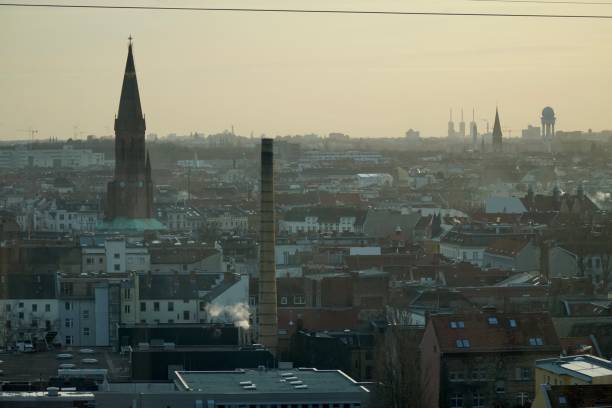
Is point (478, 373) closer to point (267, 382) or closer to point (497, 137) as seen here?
point (267, 382)

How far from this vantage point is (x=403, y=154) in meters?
92.0

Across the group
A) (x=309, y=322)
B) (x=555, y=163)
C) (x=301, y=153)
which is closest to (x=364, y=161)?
(x=301, y=153)

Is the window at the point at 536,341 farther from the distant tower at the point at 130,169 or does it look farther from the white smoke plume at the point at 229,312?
the distant tower at the point at 130,169

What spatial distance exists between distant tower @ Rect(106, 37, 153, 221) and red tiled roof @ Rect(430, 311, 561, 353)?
22909 mm

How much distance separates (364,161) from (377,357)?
71.3 m

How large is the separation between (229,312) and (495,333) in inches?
241

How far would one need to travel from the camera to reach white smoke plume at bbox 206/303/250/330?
21469 millimetres

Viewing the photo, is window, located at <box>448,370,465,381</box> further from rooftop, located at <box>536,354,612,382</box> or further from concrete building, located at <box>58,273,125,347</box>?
concrete building, located at <box>58,273,125,347</box>

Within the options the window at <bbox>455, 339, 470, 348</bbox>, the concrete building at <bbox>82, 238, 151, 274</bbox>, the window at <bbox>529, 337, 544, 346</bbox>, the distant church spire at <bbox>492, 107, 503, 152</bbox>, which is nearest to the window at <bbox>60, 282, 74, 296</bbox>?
the concrete building at <bbox>82, 238, 151, 274</bbox>

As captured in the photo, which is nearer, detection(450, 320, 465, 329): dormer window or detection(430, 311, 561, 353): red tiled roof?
detection(430, 311, 561, 353): red tiled roof

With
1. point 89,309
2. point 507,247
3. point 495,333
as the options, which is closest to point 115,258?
point 507,247

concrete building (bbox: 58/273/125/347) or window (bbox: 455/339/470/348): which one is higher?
window (bbox: 455/339/470/348)

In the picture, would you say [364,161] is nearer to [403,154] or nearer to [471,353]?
[403,154]

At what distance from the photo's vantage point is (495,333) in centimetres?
1633
